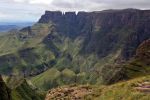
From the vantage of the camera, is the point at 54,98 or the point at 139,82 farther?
the point at 54,98

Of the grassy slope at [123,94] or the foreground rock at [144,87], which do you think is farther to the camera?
the foreground rock at [144,87]

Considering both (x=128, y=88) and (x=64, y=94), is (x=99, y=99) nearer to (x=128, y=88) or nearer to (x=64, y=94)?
(x=128, y=88)

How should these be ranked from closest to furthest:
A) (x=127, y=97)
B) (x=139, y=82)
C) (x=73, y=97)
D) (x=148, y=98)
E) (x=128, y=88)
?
1. (x=148, y=98)
2. (x=127, y=97)
3. (x=128, y=88)
4. (x=139, y=82)
5. (x=73, y=97)

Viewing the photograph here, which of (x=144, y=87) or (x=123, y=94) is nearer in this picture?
(x=123, y=94)

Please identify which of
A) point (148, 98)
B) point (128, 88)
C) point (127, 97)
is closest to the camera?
point (148, 98)

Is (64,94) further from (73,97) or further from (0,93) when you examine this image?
(0,93)

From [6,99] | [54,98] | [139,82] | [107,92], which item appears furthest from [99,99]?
[6,99]

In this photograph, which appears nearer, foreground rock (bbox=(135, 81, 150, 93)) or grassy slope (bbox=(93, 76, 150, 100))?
grassy slope (bbox=(93, 76, 150, 100))

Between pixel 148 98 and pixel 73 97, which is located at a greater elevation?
pixel 148 98

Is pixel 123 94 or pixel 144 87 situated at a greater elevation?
pixel 144 87
